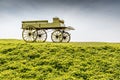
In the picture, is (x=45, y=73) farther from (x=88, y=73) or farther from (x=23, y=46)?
(x=23, y=46)

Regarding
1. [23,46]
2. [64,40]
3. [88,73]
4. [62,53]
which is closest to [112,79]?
[88,73]

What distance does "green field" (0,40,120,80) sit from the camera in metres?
20.8

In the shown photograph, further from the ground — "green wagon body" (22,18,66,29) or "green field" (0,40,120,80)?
"green wagon body" (22,18,66,29)

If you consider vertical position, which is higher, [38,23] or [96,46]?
[38,23]

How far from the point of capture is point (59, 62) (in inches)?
887

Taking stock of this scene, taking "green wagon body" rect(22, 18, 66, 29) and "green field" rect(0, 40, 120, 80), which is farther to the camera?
"green wagon body" rect(22, 18, 66, 29)

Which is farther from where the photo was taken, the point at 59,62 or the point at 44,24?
the point at 44,24

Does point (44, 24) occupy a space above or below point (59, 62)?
above

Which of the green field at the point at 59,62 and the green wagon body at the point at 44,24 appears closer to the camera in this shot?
the green field at the point at 59,62

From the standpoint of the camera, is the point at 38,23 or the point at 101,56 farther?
the point at 38,23

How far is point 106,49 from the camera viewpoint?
26.2 meters

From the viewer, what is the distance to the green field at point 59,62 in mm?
20773

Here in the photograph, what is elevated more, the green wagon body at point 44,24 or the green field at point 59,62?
the green wagon body at point 44,24

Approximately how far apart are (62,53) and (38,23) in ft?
22.3
